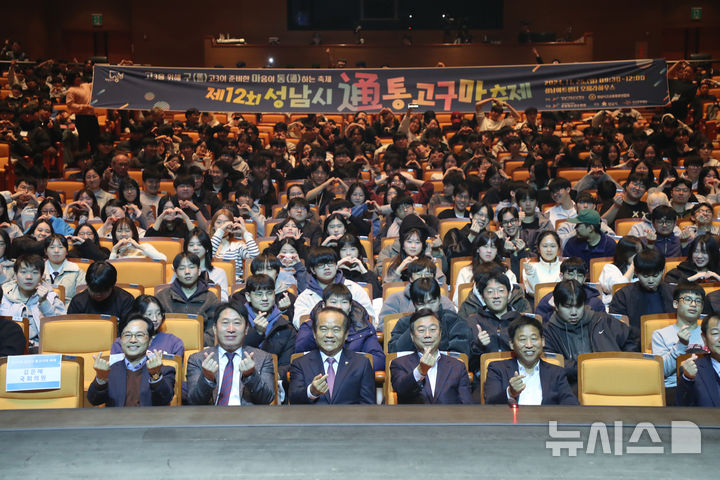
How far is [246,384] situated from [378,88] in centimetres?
535

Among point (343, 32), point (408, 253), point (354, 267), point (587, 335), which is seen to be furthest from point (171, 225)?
point (343, 32)

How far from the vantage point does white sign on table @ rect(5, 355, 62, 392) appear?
2.51 metres

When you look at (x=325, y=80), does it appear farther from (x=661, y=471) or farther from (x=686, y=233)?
(x=661, y=471)

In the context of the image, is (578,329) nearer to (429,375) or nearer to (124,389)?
(429,375)

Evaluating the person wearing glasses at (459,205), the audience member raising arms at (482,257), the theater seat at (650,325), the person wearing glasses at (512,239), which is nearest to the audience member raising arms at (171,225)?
the person wearing glasses at (459,205)

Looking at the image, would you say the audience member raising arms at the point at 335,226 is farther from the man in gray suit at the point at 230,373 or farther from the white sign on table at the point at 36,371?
the white sign on table at the point at 36,371

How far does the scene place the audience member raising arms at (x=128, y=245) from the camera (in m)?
5.23

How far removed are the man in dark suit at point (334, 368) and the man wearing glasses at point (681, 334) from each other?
151 cm

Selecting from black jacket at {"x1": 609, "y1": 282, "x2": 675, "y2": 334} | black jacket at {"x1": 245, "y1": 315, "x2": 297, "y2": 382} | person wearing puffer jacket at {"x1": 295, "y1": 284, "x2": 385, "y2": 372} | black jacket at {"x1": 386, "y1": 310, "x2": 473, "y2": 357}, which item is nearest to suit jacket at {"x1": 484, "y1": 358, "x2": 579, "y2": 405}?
black jacket at {"x1": 386, "y1": 310, "x2": 473, "y2": 357}

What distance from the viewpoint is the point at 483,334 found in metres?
3.71

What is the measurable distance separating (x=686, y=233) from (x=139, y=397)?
3.95 meters

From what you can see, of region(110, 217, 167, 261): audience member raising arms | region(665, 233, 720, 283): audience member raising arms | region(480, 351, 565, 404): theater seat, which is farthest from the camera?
region(110, 217, 167, 261): audience member raising arms

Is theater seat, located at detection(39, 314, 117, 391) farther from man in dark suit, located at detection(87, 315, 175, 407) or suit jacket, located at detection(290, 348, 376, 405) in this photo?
suit jacket, located at detection(290, 348, 376, 405)

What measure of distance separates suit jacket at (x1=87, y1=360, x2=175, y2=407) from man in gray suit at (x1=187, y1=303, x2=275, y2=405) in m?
0.10
